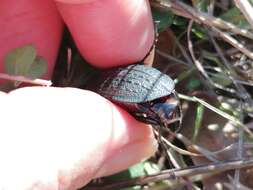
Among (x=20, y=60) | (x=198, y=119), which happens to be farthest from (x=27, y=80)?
(x=198, y=119)

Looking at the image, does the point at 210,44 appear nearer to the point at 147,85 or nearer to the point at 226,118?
the point at 226,118

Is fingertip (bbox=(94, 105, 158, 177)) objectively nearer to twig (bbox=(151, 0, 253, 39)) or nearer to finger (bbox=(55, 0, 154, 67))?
finger (bbox=(55, 0, 154, 67))

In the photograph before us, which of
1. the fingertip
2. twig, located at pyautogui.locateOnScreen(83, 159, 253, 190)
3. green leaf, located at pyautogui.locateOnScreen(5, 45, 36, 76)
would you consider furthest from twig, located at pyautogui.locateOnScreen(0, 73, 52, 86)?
twig, located at pyautogui.locateOnScreen(83, 159, 253, 190)

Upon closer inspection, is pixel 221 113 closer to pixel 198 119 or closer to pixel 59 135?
pixel 198 119

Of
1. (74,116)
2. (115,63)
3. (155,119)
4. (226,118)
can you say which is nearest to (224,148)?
(226,118)

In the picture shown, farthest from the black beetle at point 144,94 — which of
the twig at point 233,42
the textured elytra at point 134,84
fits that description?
the twig at point 233,42
